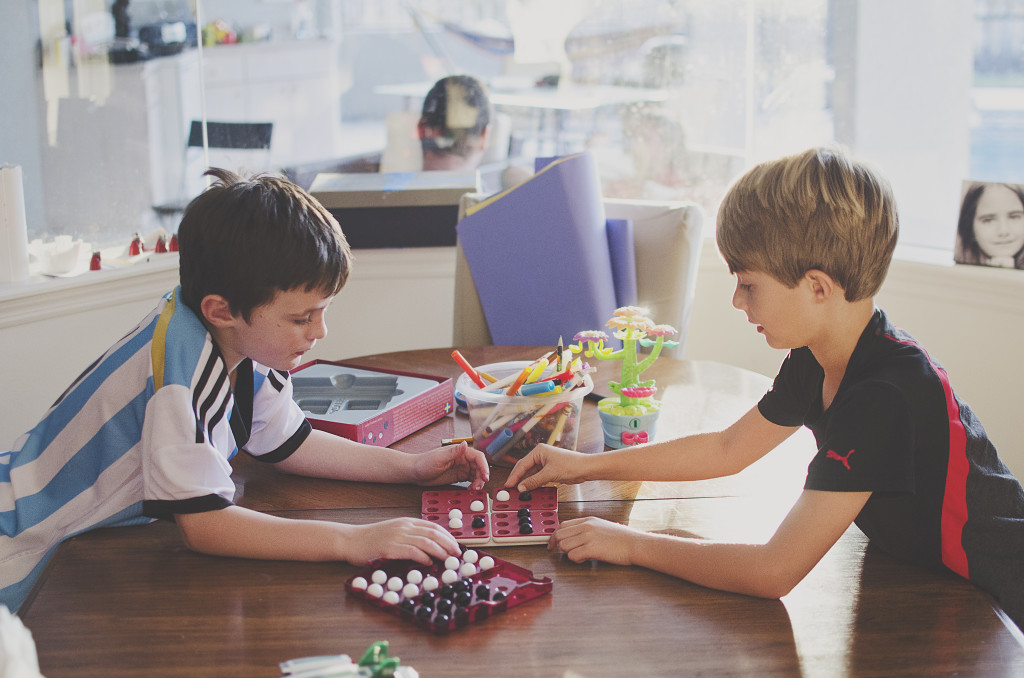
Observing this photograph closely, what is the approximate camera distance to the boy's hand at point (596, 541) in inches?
39.6

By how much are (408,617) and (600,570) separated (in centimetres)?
22

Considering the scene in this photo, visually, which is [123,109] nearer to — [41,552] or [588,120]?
[588,120]

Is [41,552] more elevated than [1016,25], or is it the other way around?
[1016,25]

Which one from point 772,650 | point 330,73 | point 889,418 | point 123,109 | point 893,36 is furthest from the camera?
point 330,73

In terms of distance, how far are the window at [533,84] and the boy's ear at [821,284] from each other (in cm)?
184

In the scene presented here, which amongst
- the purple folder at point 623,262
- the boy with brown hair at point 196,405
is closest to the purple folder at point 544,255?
the purple folder at point 623,262

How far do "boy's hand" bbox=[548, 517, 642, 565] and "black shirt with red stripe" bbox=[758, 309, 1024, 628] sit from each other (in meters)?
0.20

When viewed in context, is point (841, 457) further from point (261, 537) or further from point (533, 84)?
point (533, 84)

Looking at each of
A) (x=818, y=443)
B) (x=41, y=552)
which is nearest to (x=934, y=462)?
(x=818, y=443)

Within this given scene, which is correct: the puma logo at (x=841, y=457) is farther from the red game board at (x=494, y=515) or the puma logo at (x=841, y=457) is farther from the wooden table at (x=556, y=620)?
the red game board at (x=494, y=515)

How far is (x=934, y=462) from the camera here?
103cm

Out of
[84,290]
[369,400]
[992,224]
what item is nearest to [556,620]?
[369,400]

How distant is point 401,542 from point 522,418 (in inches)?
13.1

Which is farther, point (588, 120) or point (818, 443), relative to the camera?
point (588, 120)
